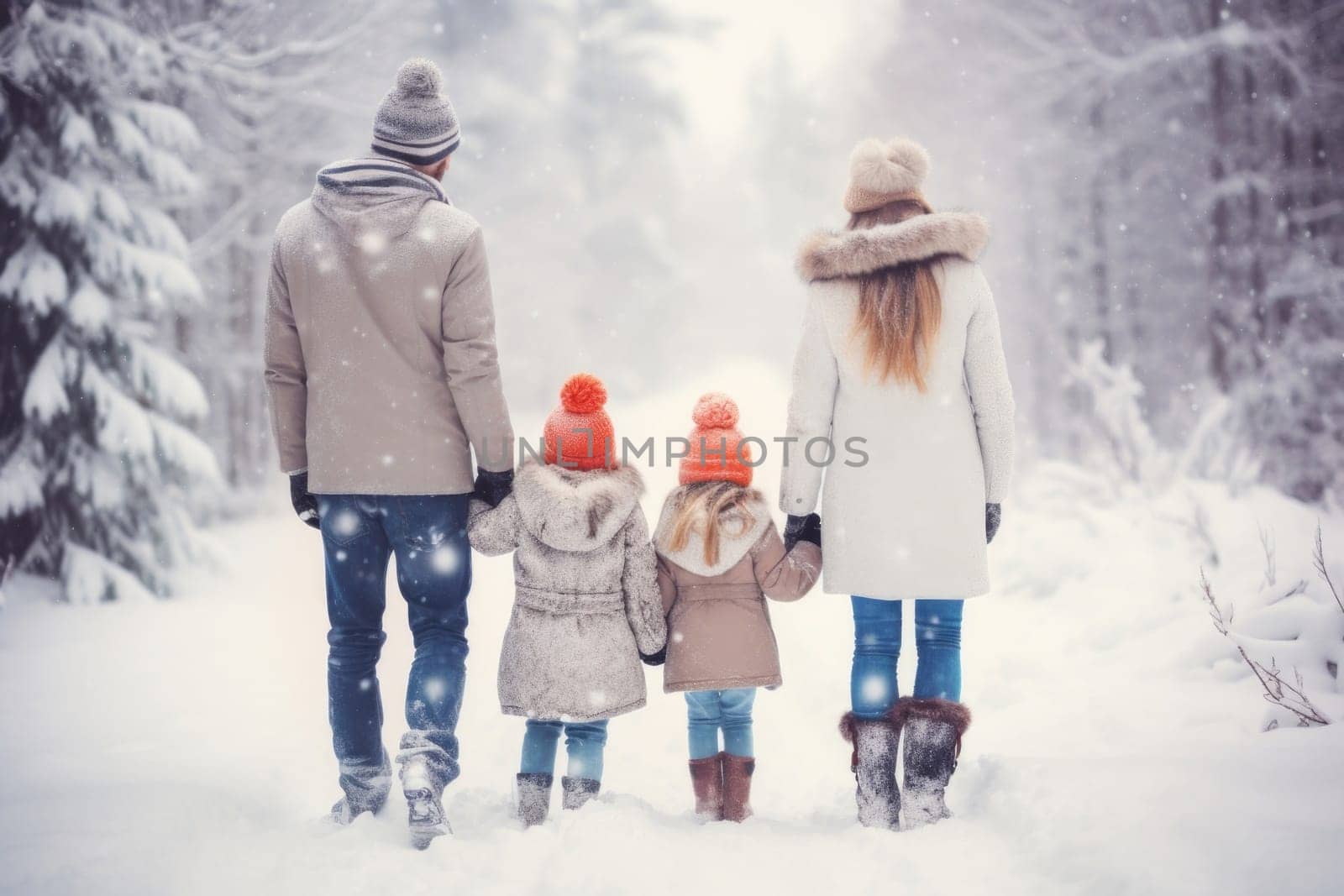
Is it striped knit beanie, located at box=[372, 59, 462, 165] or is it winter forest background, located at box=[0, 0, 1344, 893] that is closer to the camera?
striped knit beanie, located at box=[372, 59, 462, 165]

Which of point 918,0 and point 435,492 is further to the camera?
point 918,0

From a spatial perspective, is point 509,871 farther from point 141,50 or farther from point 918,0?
point 918,0

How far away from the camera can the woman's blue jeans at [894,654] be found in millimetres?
3512

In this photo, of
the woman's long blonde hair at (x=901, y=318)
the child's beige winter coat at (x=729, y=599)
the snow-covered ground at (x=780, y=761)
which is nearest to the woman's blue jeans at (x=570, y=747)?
the snow-covered ground at (x=780, y=761)

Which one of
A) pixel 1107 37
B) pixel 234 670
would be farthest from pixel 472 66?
pixel 234 670

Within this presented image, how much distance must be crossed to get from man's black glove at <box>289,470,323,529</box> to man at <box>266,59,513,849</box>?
13cm

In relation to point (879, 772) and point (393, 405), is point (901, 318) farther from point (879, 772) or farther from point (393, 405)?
point (393, 405)

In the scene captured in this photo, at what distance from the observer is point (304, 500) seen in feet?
12.1

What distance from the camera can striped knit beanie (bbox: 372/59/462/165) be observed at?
3.54 metres

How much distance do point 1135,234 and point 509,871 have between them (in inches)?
569

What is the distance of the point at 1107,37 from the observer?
13039mm

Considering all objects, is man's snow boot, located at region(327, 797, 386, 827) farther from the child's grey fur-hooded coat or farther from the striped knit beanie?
the striped knit beanie

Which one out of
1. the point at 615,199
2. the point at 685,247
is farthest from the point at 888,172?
the point at 685,247

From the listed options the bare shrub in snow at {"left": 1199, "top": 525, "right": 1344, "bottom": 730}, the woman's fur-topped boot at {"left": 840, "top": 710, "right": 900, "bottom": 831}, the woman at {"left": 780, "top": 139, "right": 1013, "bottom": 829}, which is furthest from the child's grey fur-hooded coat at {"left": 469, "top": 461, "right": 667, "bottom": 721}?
the bare shrub in snow at {"left": 1199, "top": 525, "right": 1344, "bottom": 730}
